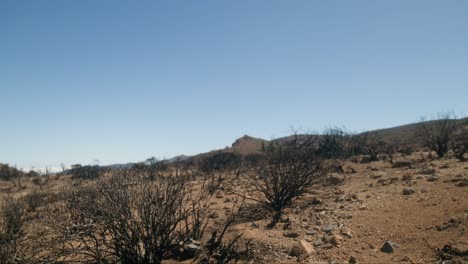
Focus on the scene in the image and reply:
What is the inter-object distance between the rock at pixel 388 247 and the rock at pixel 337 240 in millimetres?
728

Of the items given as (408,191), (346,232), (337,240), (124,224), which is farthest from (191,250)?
(408,191)

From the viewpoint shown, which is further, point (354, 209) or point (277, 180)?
point (277, 180)

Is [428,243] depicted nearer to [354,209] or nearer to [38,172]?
[354,209]

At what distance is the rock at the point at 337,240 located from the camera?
641 cm

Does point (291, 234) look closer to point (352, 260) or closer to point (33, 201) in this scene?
point (352, 260)

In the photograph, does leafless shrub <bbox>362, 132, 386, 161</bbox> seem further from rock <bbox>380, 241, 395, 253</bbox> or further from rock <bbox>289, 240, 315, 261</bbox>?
rock <bbox>289, 240, 315, 261</bbox>

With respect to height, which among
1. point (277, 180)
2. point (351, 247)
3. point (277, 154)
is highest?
point (277, 154)

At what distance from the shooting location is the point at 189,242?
6.77 m

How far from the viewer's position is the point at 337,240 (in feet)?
21.2

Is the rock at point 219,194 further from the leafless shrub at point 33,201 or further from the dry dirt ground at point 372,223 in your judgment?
the leafless shrub at point 33,201

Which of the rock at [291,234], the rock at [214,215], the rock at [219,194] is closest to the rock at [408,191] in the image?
the rock at [291,234]

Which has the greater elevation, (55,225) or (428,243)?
(55,225)

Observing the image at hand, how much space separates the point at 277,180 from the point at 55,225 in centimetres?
616

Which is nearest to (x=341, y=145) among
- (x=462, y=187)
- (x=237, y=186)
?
(x=237, y=186)
